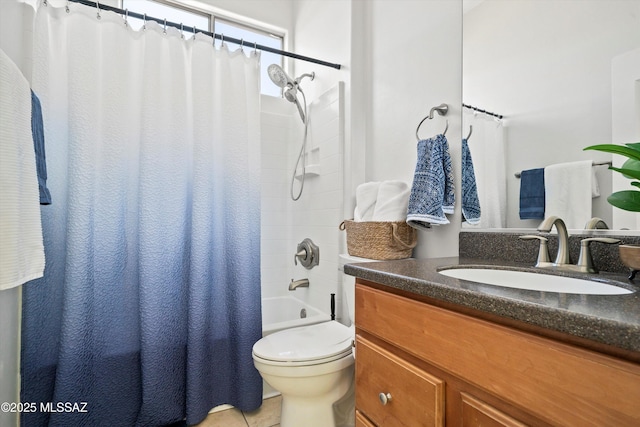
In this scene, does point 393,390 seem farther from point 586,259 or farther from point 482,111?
point 482,111

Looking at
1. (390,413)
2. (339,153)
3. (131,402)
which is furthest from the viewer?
(339,153)

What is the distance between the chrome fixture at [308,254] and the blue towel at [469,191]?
3.61 ft

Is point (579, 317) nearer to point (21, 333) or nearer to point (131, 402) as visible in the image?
point (131, 402)

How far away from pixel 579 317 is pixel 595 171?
709 mm

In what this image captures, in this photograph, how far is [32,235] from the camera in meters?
1.09

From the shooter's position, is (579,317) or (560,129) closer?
(579,317)

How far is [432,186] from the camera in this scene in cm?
Result: 128

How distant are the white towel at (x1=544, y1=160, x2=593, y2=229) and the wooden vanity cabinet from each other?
0.63m

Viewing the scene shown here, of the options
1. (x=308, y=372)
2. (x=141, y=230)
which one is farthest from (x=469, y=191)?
(x=141, y=230)

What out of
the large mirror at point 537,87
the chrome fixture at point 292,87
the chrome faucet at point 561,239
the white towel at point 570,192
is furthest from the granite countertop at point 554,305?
the chrome fixture at point 292,87

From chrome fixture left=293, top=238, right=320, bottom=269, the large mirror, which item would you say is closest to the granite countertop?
the large mirror

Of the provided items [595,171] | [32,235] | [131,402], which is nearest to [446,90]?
[595,171]

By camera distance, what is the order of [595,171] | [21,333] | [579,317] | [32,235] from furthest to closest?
[21,333] → [32,235] → [595,171] → [579,317]

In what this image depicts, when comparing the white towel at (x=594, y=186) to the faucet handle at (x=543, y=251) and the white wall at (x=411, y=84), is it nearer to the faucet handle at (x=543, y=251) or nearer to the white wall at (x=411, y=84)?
the faucet handle at (x=543, y=251)
